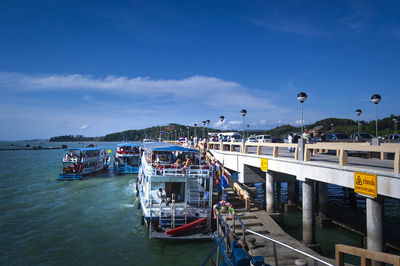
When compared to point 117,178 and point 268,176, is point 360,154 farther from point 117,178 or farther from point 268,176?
point 117,178

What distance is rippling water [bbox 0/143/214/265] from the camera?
13.7m

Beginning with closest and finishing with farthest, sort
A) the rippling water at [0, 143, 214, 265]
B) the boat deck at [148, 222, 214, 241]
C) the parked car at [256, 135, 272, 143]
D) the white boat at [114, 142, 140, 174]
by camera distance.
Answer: the rippling water at [0, 143, 214, 265]
the boat deck at [148, 222, 214, 241]
the parked car at [256, 135, 272, 143]
the white boat at [114, 142, 140, 174]

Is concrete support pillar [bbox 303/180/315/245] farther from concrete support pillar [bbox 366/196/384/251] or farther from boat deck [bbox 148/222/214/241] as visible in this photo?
boat deck [bbox 148/222/214/241]

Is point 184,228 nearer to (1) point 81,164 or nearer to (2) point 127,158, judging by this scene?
(1) point 81,164

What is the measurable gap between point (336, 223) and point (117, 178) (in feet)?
104

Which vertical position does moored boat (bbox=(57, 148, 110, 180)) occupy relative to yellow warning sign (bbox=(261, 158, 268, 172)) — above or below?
below

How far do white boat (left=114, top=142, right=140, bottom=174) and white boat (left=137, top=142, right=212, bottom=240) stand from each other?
28.4m

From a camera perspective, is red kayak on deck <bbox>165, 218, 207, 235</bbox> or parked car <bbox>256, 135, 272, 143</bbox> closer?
red kayak on deck <bbox>165, 218, 207, 235</bbox>

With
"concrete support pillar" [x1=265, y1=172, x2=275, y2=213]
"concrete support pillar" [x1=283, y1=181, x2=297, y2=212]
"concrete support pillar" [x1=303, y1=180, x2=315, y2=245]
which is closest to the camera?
"concrete support pillar" [x1=303, y1=180, x2=315, y2=245]

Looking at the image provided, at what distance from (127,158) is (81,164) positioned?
9.00m

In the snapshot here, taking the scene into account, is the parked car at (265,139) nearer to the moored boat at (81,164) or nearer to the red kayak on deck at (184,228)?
the red kayak on deck at (184,228)

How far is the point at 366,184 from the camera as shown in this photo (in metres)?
10.1

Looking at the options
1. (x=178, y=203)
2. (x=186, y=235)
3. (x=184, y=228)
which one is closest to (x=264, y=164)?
(x=178, y=203)

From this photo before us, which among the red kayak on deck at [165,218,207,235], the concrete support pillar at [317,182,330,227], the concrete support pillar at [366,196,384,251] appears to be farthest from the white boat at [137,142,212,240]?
the concrete support pillar at [366,196,384,251]
